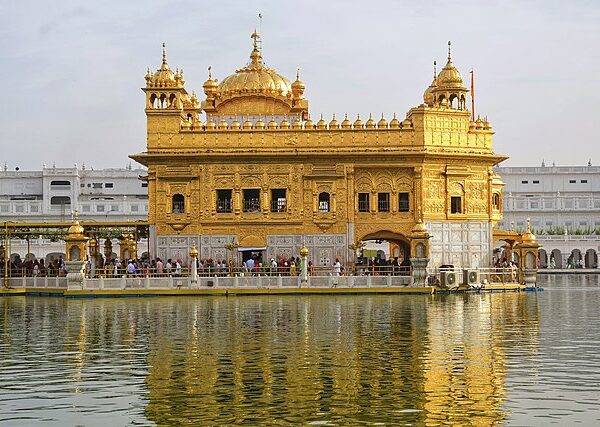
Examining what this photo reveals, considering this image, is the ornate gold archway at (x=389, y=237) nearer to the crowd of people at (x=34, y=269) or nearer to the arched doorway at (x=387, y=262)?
the arched doorway at (x=387, y=262)

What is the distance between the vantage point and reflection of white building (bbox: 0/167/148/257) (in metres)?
106

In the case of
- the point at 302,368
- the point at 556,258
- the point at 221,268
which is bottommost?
the point at 302,368

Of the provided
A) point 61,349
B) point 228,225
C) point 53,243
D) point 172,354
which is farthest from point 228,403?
point 53,243

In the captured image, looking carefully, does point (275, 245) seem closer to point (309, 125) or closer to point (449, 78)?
point (309, 125)

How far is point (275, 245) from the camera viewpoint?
4400cm

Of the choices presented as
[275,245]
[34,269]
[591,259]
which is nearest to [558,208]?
[591,259]

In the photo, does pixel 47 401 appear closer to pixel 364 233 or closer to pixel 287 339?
pixel 287 339

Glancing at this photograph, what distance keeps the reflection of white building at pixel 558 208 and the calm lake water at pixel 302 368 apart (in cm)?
6848

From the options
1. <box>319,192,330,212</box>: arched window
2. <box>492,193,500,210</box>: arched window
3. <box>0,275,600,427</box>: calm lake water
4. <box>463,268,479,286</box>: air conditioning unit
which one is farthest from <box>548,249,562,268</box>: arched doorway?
<box>0,275,600,427</box>: calm lake water

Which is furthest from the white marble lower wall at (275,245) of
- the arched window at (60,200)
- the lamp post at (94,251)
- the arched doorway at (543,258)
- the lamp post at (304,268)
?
the arched window at (60,200)

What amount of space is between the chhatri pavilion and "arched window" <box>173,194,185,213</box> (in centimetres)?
4

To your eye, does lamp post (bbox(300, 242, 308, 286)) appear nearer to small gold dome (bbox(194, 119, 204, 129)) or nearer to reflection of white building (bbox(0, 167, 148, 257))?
small gold dome (bbox(194, 119, 204, 129))

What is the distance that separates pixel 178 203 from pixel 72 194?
227 feet

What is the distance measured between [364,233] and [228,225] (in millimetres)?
Result: 5950
